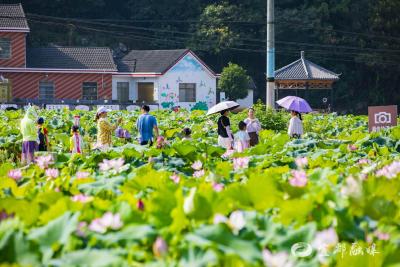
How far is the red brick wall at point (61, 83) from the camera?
43.0 m

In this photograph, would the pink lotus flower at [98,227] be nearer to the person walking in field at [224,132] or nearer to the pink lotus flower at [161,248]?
the pink lotus flower at [161,248]

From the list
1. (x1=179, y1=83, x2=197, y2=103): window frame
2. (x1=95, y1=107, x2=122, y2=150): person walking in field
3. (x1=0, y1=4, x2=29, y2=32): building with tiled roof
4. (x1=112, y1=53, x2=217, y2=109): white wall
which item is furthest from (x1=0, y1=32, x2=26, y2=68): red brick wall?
→ (x1=95, y1=107, x2=122, y2=150): person walking in field

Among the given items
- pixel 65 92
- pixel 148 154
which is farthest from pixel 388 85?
pixel 148 154

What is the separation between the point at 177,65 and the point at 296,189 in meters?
41.3

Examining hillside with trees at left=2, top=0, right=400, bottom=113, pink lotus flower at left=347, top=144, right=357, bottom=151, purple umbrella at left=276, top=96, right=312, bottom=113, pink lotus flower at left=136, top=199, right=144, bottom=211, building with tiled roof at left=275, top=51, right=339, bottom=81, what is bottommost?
pink lotus flower at left=136, top=199, right=144, bottom=211

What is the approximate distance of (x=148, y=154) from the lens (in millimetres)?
7711

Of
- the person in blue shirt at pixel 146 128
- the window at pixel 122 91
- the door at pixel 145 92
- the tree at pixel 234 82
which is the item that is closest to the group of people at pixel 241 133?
the person in blue shirt at pixel 146 128

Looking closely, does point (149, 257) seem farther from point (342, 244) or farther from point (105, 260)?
point (342, 244)

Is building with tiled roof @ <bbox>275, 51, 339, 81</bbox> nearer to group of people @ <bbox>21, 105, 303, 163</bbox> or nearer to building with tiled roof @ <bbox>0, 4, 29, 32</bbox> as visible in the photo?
building with tiled roof @ <bbox>0, 4, 29, 32</bbox>

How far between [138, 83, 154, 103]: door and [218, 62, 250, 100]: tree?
3.56m

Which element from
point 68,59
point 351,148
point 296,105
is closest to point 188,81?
point 68,59

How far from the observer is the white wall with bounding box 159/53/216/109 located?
45.1 m

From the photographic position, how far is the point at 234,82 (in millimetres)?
45719

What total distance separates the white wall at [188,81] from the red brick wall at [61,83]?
113 inches
